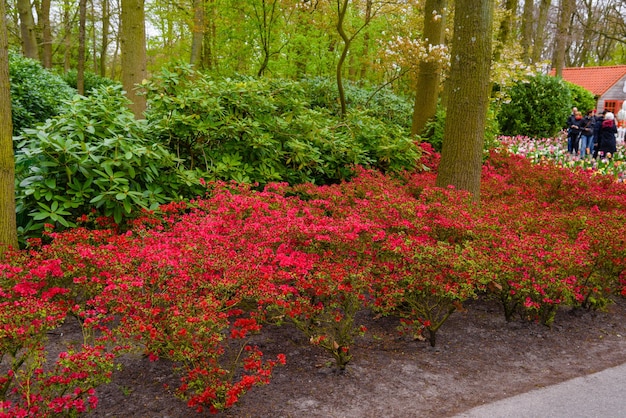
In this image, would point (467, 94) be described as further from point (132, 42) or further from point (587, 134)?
point (587, 134)

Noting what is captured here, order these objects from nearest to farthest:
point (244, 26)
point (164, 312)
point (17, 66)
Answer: point (164, 312) < point (17, 66) < point (244, 26)

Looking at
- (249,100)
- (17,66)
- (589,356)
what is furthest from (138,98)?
(589,356)

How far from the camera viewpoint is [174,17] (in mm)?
15398

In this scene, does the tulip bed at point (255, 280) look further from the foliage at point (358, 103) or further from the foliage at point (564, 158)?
the foliage at point (358, 103)

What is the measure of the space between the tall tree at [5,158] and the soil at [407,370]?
151 cm

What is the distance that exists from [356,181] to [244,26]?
9.60 m

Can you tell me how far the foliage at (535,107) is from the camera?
47.6ft

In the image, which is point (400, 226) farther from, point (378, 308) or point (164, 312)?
point (164, 312)

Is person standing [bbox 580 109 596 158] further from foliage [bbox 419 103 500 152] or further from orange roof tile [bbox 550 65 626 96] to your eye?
orange roof tile [bbox 550 65 626 96]

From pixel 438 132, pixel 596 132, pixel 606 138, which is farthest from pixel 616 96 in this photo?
pixel 438 132

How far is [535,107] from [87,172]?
13.3 metres

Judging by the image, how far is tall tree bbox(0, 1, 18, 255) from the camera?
3828mm

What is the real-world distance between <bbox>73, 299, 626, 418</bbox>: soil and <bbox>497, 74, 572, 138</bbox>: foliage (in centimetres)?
1122

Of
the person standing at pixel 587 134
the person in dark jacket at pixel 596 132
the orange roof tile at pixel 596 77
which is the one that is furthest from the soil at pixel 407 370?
the orange roof tile at pixel 596 77
